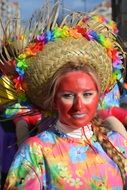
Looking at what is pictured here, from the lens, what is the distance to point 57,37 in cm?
262

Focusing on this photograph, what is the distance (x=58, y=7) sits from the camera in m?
2.97

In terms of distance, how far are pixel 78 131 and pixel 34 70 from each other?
13.9 inches

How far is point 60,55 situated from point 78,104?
248 mm

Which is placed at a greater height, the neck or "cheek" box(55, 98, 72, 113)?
"cheek" box(55, 98, 72, 113)

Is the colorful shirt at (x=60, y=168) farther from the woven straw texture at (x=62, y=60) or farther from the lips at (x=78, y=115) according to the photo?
the woven straw texture at (x=62, y=60)

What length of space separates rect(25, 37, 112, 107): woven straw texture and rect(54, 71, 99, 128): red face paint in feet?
0.28

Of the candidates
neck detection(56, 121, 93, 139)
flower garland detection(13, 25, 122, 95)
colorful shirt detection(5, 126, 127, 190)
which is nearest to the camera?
colorful shirt detection(5, 126, 127, 190)

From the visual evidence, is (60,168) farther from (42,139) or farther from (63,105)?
(63,105)

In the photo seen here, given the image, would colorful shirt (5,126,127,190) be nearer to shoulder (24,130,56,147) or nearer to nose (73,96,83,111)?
shoulder (24,130,56,147)

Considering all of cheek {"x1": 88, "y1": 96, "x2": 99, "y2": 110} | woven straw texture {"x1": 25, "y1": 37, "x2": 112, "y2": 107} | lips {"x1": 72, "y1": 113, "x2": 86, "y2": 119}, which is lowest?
lips {"x1": 72, "y1": 113, "x2": 86, "y2": 119}

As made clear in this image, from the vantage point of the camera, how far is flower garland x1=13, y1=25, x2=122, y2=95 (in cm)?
263

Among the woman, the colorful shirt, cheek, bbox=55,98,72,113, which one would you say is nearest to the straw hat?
the woman

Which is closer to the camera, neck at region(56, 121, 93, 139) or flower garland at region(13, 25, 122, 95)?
neck at region(56, 121, 93, 139)

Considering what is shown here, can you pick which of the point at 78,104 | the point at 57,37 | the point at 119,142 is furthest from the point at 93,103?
the point at 57,37
